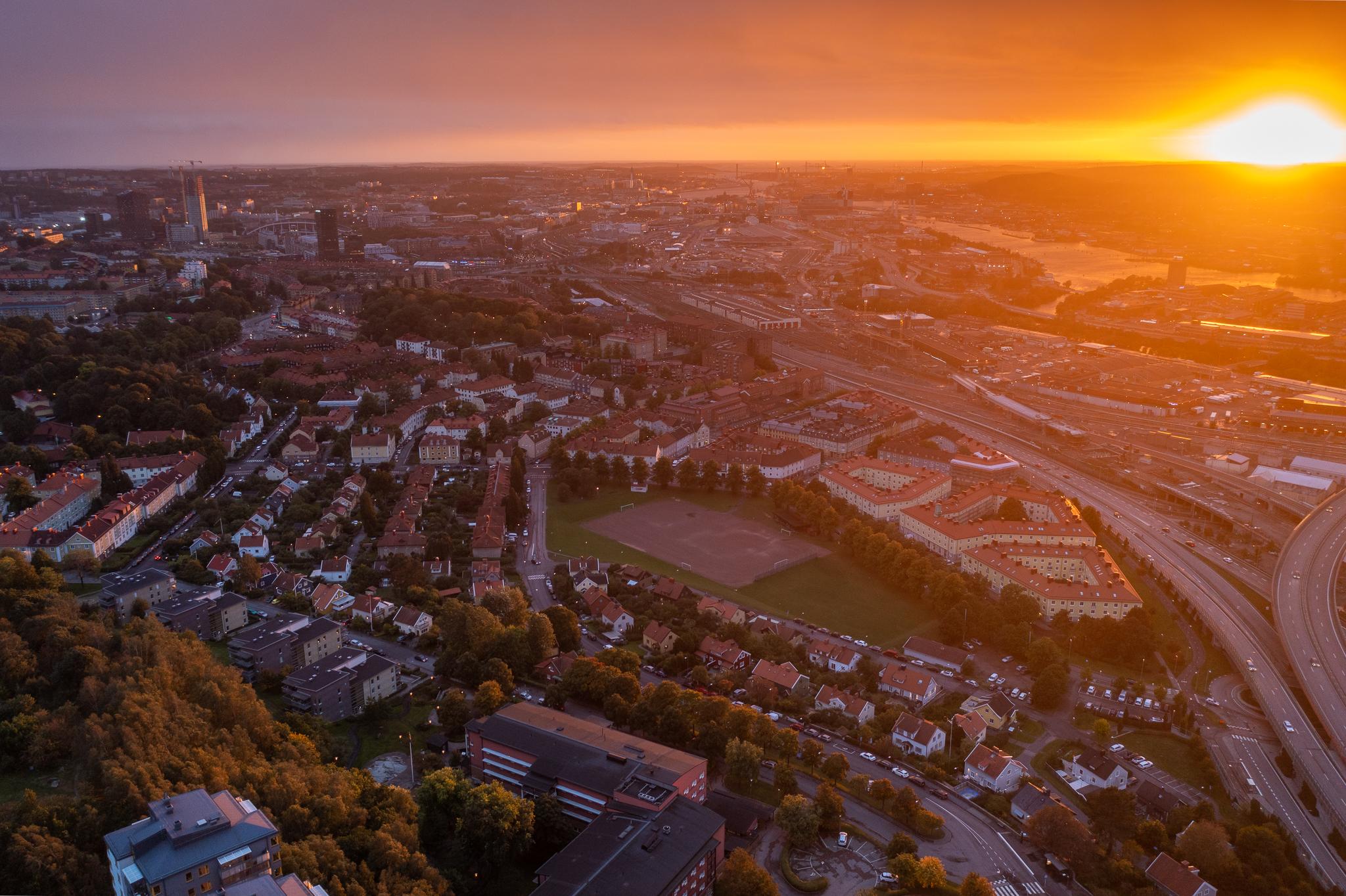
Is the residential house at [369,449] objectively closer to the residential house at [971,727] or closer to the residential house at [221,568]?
the residential house at [221,568]

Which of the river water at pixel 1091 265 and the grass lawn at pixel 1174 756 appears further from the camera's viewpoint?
the river water at pixel 1091 265

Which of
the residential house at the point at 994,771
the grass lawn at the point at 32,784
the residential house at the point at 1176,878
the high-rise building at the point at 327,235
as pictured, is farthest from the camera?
the high-rise building at the point at 327,235

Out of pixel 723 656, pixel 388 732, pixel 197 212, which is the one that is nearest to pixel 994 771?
pixel 723 656

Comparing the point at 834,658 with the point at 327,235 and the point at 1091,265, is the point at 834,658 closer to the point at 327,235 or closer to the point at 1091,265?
the point at 327,235

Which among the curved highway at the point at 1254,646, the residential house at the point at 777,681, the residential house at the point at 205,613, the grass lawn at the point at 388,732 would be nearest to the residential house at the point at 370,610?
the residential house at the point at 205,613

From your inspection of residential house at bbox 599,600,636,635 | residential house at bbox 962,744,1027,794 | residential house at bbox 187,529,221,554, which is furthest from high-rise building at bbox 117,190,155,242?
residential house at bbox 962,744,1027,794

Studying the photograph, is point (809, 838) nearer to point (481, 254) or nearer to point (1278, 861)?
point (1278, 861)
